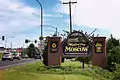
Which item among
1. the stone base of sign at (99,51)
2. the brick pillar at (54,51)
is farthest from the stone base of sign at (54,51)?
the stone base of sign at (99,51)

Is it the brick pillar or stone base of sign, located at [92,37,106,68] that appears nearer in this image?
stone base of sign, located at [92,37,106,68]

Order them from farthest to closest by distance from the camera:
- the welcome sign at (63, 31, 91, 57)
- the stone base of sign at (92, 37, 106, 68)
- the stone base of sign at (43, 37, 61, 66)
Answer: the stone base of sign at (43, 37, 61, 66) < the stone base of sign at (92, 37, 106, 68) < the welcome sign at (63, 31, 91, 57)

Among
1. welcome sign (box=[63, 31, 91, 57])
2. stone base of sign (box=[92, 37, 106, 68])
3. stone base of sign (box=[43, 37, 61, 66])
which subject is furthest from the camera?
stone base of sign (box=[43, 37, 61, 66])

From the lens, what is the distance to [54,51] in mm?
38406

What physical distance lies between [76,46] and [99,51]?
3.09 meters

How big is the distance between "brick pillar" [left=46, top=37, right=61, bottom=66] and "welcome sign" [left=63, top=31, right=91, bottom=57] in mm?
1105

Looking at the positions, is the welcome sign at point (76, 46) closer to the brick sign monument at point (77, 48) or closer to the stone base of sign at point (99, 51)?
the brick sign monument at point (77, 48)

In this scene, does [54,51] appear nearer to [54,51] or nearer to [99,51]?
[54,51]

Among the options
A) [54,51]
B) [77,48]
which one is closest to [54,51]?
[54,51]

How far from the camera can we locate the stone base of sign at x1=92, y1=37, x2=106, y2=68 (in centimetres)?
3750

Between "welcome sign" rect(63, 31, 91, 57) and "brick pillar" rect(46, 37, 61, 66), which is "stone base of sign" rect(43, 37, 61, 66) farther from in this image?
"welcome sign" rect(63, 31, 91, 57)

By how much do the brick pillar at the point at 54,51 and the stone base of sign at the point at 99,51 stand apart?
146 inches

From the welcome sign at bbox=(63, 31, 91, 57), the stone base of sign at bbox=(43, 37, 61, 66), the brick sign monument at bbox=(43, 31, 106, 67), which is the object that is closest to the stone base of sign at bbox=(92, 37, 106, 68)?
the brick sign monument at bbox=(43, 31, 106, 67)

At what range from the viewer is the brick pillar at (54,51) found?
124 ft
